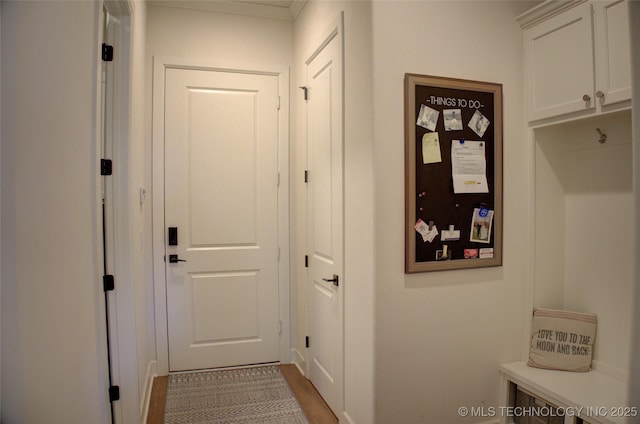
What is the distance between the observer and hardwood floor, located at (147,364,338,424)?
2.46 meters

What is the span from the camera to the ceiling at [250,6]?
304 cm

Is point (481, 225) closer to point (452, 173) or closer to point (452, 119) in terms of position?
point (452, 173)

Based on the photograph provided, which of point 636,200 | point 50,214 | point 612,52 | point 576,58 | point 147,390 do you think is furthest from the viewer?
point 147,390

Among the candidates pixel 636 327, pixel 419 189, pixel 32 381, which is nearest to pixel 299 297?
pixel 419 189

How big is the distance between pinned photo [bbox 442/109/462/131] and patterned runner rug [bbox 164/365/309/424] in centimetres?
195

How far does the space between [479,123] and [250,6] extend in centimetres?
213

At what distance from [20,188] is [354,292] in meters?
1.56

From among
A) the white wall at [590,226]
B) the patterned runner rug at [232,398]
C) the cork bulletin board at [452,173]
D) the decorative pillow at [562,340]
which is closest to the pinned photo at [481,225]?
the cork bulletin board at [452,173]

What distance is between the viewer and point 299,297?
→ 3.26 m

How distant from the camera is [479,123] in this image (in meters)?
2.12

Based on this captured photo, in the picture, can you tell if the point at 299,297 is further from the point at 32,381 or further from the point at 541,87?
the point at 541,87

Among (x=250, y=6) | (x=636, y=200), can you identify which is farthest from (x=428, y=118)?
(x=250, y=6)

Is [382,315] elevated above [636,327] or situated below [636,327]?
below

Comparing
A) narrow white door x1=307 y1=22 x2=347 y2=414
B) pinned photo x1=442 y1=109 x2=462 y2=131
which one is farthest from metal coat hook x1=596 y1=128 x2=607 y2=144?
narrow white door x1=307 y1=22 x2=347 y2=414
